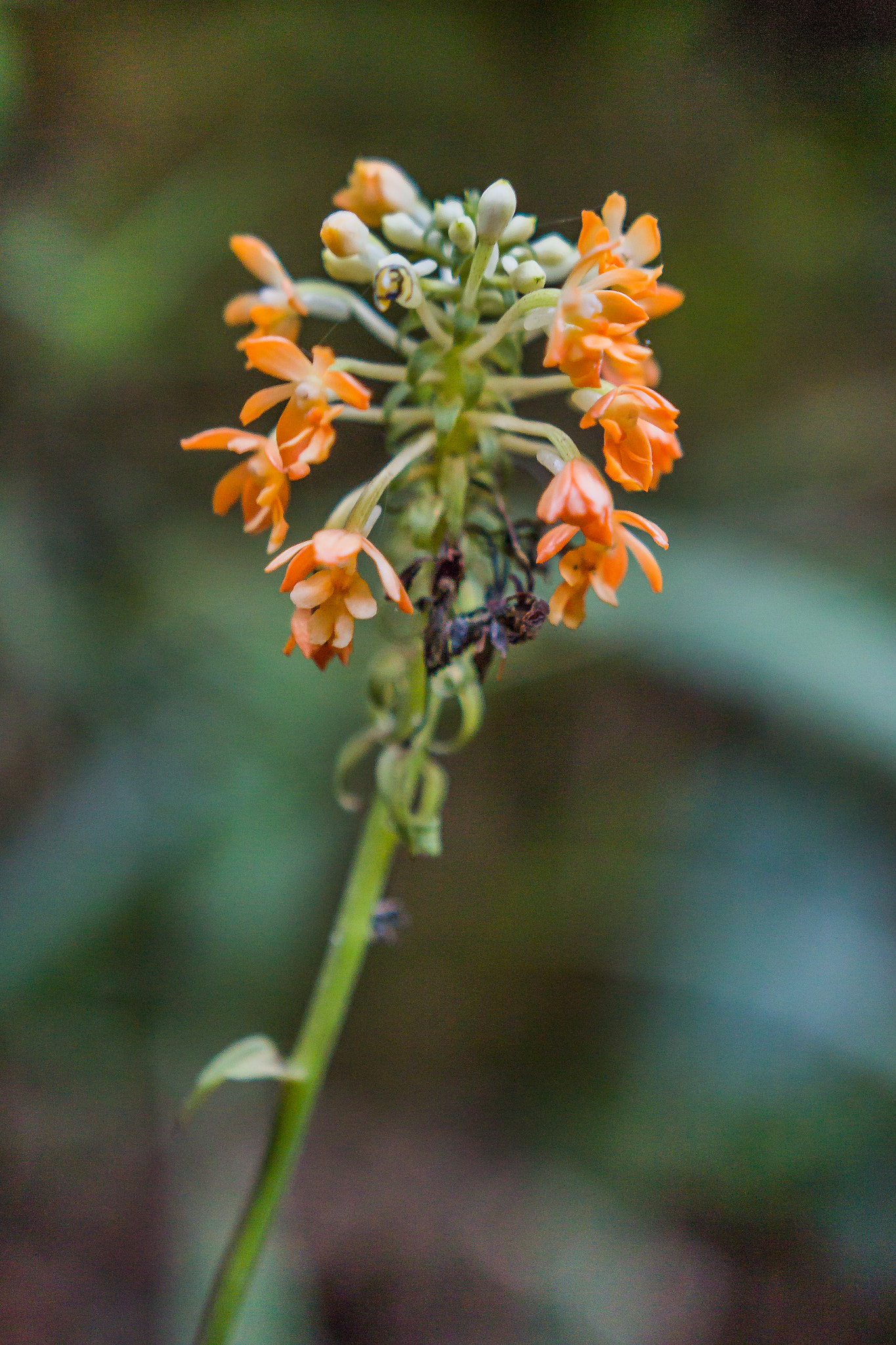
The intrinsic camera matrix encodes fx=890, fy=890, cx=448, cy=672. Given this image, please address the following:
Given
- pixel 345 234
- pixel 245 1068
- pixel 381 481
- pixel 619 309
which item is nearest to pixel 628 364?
pixel 619 309

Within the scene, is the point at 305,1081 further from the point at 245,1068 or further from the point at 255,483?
the point at 255,483

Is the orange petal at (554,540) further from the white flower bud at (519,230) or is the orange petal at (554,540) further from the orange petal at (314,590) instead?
the white flower bud at (519,230)

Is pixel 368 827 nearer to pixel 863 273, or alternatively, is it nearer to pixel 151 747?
pixel 151 747

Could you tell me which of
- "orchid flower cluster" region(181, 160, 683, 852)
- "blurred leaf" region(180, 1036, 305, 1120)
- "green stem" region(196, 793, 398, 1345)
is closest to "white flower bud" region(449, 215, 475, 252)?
"orchid flower cluster" region(181, 160, 683, 852)

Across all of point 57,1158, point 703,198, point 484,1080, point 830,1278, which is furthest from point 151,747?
point 703,198

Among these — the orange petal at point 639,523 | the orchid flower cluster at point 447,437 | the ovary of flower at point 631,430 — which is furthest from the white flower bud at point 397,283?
the orange petal at point 639,523
